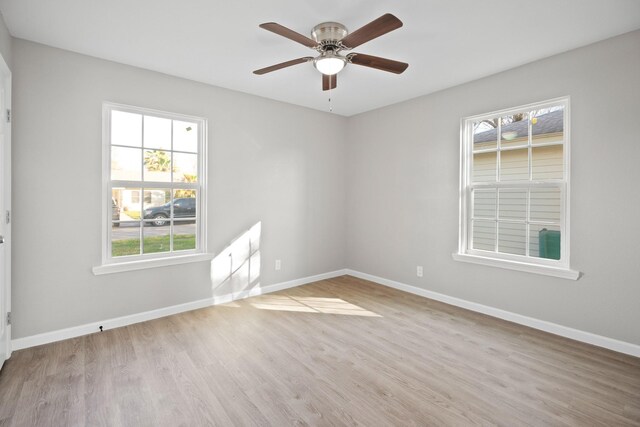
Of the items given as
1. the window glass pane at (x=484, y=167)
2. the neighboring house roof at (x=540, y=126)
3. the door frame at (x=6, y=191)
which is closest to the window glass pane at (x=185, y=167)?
the door frame at (x=6, y=191)

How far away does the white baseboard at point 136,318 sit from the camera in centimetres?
273

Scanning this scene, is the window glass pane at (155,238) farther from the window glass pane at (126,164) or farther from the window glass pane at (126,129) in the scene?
the window glass pane at (126,129)

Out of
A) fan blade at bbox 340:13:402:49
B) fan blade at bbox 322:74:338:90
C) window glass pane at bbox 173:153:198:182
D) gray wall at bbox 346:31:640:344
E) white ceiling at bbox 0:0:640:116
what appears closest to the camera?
fan blade at bbox 340:13:402:49

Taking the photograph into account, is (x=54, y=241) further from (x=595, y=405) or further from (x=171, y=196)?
(x=595, y=405)

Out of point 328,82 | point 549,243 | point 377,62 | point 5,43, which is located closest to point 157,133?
point 5,43

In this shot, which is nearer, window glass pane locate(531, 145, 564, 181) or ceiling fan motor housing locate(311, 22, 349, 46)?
ceiling fan motor housing locate(311, 22, 349, 46)

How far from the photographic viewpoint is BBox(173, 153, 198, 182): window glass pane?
11.7ft

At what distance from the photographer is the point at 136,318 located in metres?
3.25

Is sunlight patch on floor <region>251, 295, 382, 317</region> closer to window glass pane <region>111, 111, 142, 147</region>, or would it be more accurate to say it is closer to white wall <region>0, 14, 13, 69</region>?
window glass pane <region>111, 111, 142, 147</region>

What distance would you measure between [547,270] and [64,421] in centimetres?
390

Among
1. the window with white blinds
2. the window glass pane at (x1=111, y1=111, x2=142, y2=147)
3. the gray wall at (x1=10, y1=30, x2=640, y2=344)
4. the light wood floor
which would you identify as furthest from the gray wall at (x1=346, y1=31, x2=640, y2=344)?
the window glass pane at (x1=111, y1=111, x2=142, y2=147)

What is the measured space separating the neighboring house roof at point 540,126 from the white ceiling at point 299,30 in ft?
1.87

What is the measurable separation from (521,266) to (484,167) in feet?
3.81

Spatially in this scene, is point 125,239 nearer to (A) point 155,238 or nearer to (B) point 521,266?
(A) point 155,238
